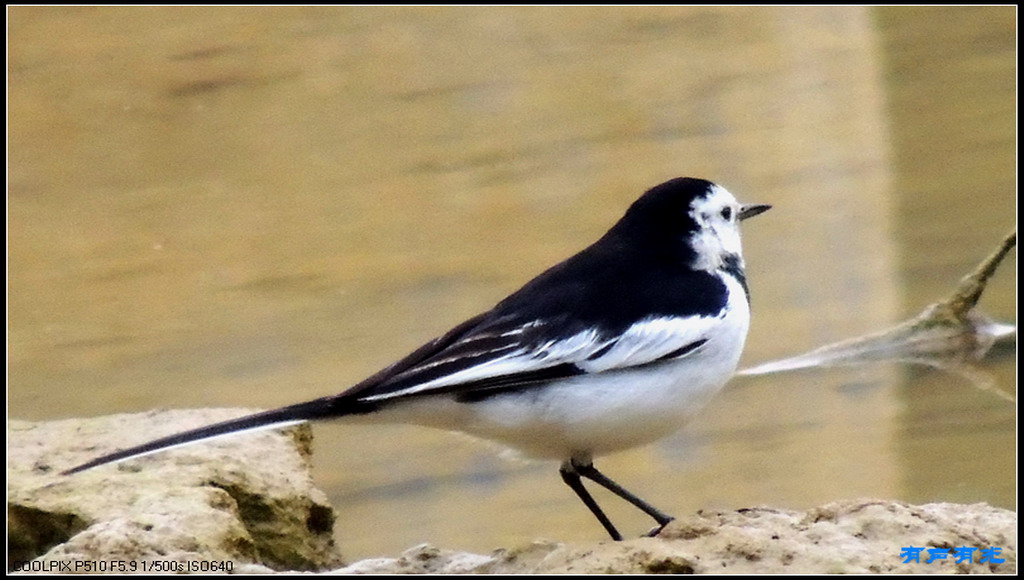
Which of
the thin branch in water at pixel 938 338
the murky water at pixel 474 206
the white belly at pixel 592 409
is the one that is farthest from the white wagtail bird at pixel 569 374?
the thin branch in water at pixel 938 338

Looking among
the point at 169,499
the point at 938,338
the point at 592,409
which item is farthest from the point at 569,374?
the point at 938,338

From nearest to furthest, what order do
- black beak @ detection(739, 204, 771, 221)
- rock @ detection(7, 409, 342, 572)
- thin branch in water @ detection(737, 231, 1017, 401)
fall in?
rock @ detection(7, 409, 342, 572) < black beak @ detection(739, 204, 771, 221) < thin branch in water @ detection(737, 231, 1017, 401)

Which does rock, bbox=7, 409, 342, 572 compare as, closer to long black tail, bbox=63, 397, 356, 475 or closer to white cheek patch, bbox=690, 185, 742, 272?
long black tail, bbox=63, 397, 356, 475

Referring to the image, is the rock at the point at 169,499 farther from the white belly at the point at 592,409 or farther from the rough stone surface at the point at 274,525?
the white belly at the point at 592,409

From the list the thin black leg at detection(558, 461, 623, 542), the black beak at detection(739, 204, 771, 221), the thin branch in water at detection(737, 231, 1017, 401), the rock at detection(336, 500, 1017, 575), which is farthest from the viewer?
the thin branch in water at detection(737, 231, 1017, 401)

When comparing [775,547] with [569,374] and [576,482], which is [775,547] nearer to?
[569,374]

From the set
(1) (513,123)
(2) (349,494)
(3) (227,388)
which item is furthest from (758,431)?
(1) (513,123)

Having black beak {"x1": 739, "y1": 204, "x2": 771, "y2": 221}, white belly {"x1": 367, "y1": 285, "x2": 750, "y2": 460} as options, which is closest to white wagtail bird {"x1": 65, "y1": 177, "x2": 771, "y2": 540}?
white belly {"x1": 367, "y1": 285, "x2": 750, "y2": 460}
